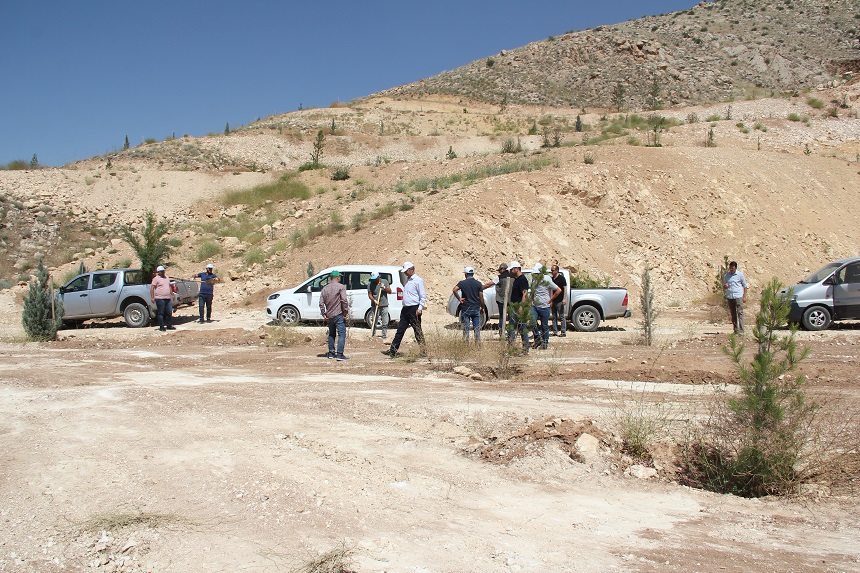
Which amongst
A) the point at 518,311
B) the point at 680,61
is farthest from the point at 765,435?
the point at 680,61

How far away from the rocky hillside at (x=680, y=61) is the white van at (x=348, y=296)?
170ft

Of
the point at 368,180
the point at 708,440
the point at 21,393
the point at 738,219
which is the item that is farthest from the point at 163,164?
the point at 708,440

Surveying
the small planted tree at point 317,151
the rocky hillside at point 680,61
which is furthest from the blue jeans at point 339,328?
the rocky hillside at point 680,61

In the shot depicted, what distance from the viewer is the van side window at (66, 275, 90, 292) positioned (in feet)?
60.8

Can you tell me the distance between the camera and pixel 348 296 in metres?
17.3

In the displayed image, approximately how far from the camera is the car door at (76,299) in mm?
18375

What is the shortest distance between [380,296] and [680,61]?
72716mm

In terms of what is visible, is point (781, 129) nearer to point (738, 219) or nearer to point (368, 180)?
point (738, 219)

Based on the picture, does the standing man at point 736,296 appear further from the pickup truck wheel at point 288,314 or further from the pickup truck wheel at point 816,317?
the pickup truck wheel at point 288,314

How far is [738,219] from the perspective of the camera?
27078 millimetres

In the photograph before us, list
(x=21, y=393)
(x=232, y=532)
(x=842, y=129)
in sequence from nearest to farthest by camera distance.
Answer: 1. (x=232, y=532)
2. (x=21, y=393)
3. (x=842, y=129)

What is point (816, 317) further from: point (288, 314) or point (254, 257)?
point (254, 257)

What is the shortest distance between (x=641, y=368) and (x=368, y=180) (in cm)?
2462

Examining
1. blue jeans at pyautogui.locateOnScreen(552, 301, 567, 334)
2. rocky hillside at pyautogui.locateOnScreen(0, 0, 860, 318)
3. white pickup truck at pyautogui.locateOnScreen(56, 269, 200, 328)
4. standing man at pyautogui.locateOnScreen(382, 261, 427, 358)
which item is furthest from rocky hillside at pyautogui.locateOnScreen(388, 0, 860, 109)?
standing man at pyautogui.locateOnScreen(382, 261, 427, 358)
